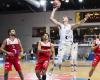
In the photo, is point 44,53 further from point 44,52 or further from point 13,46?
point 13,46

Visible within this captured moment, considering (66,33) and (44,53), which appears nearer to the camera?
(44,53)

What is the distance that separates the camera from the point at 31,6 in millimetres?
36469

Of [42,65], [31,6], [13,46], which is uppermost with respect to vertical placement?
[31,6]

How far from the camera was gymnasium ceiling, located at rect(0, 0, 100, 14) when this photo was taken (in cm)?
3519

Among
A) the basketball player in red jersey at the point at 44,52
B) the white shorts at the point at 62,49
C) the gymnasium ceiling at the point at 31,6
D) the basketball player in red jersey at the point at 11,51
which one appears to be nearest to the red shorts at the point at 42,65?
the basketball player in red jersey at the point at 44,52

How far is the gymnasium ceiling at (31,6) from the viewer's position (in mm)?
35188

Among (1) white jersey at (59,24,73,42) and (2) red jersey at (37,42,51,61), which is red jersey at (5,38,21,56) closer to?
(2) red jersey at (37,42,51,61)

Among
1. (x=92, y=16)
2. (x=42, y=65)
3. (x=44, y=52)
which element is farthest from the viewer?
(x=92, y=16)

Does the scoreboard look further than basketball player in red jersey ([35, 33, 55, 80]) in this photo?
Yes

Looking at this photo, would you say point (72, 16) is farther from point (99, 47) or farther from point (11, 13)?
point (99, 47)

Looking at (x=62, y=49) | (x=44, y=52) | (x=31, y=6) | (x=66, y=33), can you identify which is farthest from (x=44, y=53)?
(x=31, y=6)

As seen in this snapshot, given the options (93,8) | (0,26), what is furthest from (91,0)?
(0,26)

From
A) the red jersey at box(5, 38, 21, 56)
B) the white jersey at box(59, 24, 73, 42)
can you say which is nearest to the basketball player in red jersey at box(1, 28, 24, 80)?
the red jersey at box(5, 38, 21, 56)

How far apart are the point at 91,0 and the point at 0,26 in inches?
505
